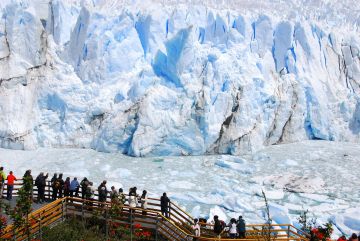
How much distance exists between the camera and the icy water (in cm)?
1236

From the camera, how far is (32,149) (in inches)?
679

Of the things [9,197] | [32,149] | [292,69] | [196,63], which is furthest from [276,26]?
[9,197]

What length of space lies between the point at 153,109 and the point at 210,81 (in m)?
3.12

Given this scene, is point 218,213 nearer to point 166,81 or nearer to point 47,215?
point 47,215

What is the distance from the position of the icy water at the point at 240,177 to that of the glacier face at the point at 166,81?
3.18ft

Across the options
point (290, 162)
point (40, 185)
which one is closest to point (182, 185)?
point (290, 162)

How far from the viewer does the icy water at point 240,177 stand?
12.4 meters

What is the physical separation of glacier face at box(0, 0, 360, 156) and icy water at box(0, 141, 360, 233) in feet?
3.18

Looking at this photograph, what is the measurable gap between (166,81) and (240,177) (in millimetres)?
6256

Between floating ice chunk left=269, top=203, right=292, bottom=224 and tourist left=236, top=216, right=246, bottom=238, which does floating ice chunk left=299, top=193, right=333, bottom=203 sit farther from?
tourist left=236, top=216, right=246, bottom=238

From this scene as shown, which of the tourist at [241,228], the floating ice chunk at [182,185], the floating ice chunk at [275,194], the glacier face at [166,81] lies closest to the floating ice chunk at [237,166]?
the glacier face at [166,81]

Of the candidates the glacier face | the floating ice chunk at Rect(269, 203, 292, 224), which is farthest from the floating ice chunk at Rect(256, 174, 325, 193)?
the glacier face

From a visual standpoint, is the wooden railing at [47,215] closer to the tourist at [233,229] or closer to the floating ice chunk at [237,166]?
the tourist at [233,229]

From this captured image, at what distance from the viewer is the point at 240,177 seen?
1534 centimetres
